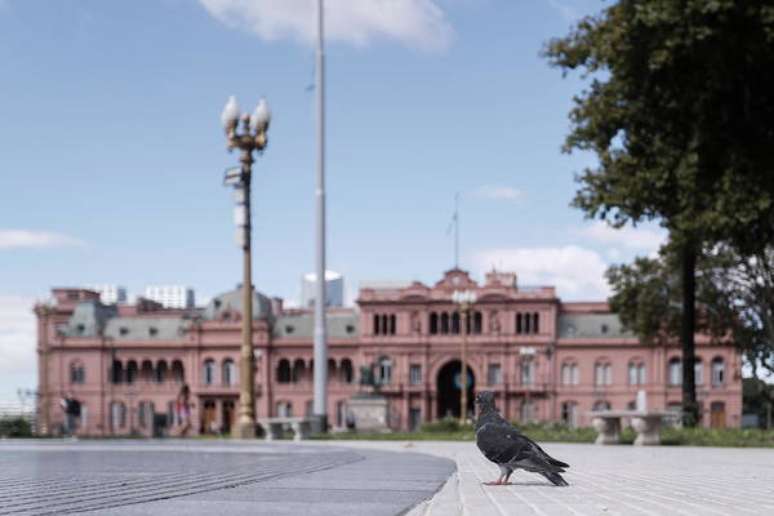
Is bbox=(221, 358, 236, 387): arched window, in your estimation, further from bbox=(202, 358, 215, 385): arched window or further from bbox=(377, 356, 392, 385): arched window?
bbox=(377, 356, 392, 385): arched window

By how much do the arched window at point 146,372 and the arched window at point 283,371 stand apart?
10.2 metres

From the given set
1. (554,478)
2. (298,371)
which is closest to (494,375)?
(298,371)

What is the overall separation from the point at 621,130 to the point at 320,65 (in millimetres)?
14264

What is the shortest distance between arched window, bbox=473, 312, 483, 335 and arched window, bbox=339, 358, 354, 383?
10.1 metres

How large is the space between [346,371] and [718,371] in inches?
1088

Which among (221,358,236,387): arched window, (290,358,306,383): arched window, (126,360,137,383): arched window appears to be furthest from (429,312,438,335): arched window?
(126,360,137,383): arched window

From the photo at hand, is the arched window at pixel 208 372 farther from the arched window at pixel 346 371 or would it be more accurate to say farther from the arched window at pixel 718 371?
the arched window at pixel 718 371

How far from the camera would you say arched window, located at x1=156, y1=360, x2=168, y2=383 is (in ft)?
315

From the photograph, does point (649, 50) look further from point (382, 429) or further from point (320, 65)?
point (382, 429)

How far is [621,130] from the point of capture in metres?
28.9

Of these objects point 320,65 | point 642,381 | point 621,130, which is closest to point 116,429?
point 642,381

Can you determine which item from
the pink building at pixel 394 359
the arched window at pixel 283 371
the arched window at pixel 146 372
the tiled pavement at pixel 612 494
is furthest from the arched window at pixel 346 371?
the tiled pavement at pixel 612 494

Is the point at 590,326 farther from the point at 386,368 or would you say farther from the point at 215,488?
the point at 215,488

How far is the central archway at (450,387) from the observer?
91.2m
